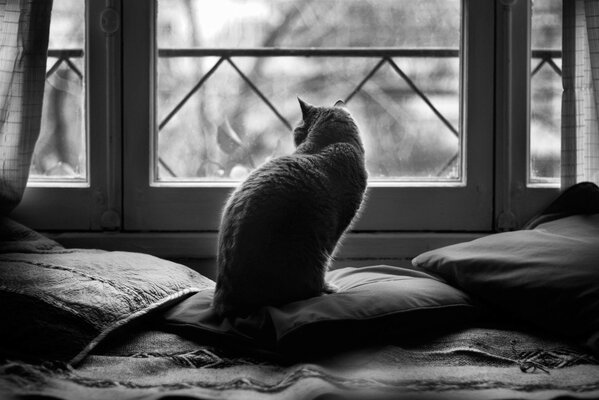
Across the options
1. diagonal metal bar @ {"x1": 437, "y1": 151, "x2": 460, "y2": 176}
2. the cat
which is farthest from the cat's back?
diagonal metal bar @ {"x1": 437, "y1": 151, "x2": 460, "y2": 176}

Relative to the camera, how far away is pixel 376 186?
5.50 feet

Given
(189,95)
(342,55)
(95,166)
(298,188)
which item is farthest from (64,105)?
(298,188)

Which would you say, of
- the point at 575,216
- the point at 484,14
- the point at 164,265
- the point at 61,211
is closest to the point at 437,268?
the point at 575,216

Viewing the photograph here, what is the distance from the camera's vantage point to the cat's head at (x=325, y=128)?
4.30ft

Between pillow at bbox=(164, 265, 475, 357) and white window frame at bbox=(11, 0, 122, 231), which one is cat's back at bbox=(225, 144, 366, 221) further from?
white window frame at bbox=(11, 0, 122, 231)

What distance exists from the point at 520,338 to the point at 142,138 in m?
1.15

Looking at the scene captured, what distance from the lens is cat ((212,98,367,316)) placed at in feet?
3.44

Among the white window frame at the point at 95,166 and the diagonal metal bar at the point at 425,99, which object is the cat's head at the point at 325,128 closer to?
the diagonal metal bar at the point at 425,99

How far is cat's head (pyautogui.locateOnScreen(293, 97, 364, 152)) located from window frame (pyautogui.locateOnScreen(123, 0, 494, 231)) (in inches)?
14.1

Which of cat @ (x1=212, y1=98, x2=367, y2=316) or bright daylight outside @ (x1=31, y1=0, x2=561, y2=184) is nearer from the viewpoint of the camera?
cat @ (x1=212, y1=98, x2=367, y2=316)

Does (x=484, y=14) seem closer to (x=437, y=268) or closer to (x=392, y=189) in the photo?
(x=392, y=189)

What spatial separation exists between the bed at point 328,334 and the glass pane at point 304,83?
56 centimetres

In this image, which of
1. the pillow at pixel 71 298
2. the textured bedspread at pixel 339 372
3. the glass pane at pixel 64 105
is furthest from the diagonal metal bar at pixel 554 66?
the glass pane at pixel 64 105

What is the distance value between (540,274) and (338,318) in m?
0.41
